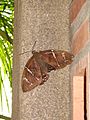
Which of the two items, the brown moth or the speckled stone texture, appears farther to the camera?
the speckled stone texture

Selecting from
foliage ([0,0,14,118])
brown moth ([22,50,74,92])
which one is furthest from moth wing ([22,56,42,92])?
foliage ([0,0,14,118])

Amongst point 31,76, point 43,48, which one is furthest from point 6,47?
point 31,76

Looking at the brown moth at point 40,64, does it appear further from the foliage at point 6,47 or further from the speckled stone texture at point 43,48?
the foliage at point 6,47

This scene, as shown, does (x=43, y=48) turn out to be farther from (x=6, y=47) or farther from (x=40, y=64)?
(x=6, y=47)

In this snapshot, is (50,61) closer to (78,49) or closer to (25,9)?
(78,49)

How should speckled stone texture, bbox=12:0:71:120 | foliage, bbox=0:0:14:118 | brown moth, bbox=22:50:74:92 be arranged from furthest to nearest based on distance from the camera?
1. foliage, bbox=0:0:14:118
2. speckled stone texture, bbox=12:0:71:120
3. brown moth, bbox=22:50:74:92

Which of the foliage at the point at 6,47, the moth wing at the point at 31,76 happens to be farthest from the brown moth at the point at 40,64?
the foliage at the point at 6,47

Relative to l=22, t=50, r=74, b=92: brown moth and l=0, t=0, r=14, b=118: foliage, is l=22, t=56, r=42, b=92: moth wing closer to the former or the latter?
l=22, t=50, r=74, b=92: brown moth
